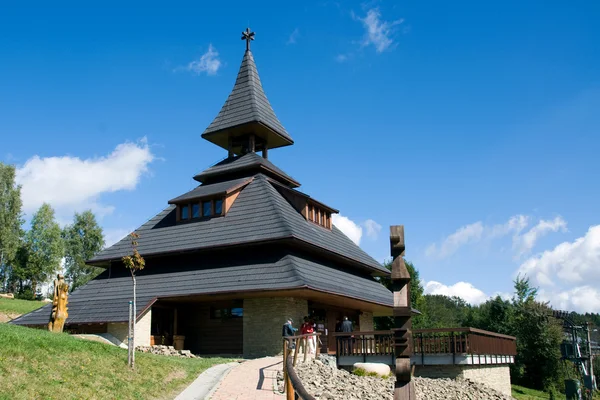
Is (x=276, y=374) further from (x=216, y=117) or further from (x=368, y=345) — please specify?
(x=216, y=117)

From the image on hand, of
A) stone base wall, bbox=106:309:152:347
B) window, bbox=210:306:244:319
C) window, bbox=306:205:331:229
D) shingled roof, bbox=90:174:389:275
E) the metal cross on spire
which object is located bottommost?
stone base wall, bbox=106:309:152:347

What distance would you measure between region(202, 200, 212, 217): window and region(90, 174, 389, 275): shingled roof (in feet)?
1.41

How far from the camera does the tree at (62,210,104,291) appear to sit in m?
67.6

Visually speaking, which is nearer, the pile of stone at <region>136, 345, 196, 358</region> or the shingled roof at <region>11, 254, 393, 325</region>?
the pile of stone at <region>136, 345, 196, 358</region>

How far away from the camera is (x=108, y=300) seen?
2608 centimetres

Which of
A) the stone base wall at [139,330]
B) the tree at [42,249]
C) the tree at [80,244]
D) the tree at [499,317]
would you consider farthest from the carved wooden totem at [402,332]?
the tree at [80,244]

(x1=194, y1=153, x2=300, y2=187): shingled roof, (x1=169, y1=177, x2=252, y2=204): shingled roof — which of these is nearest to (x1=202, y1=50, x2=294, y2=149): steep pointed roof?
(x1=194, y1=153, x2=300, y2=187): shingled roof

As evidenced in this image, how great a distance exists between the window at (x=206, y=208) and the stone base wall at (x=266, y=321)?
546 cm

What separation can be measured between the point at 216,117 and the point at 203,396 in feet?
75.8

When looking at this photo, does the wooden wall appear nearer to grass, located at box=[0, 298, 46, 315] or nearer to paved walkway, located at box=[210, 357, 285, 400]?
paved walkway, located at box=[210, 357, 285, 400]

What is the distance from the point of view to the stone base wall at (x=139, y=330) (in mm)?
24219

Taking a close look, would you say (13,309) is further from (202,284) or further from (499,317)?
(499,317)

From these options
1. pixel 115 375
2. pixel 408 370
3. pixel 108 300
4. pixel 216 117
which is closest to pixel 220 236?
pixel 108 300

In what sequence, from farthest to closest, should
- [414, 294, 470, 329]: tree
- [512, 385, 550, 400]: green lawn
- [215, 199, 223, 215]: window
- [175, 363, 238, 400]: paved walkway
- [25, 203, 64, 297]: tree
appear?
[25, 203, 64, 297]: tree
[414, 294, 470, 329]: tree
[512, 385, 550, 400]: green lawn
[215, 199, 223, 215]: window
[175, 363, 238, 400]: paved walkway
